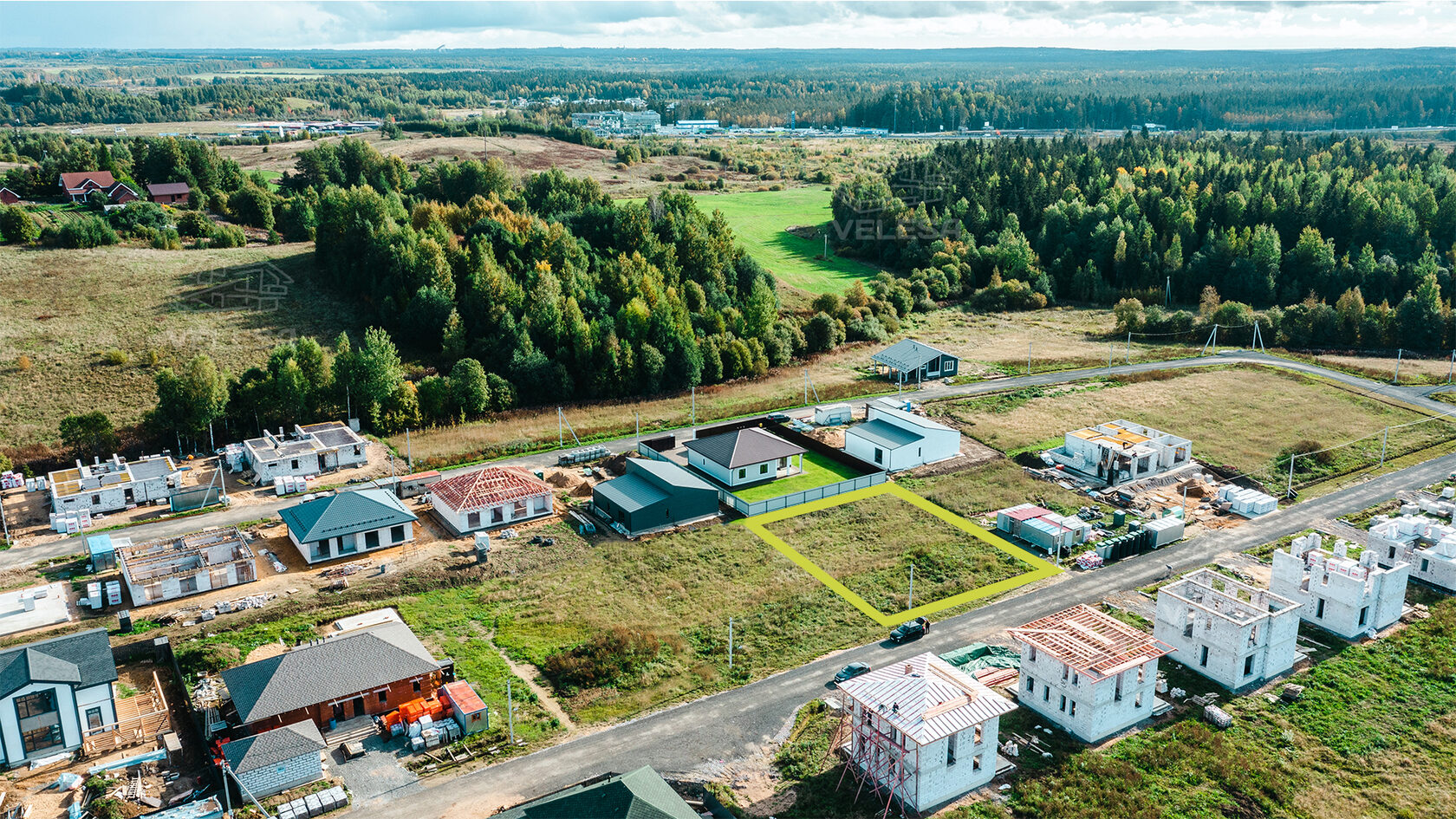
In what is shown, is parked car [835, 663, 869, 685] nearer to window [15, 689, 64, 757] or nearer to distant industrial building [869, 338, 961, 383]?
window [15, 689, 64, 757]

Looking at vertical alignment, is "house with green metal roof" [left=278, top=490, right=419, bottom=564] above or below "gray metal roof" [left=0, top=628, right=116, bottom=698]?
below

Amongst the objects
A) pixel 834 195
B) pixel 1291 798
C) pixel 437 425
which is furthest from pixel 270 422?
pixel 834 195

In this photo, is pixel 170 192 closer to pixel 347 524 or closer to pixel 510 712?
pixel 347 524

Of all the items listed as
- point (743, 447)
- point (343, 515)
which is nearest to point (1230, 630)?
point (743, 447)

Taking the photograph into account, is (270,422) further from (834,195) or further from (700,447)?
(834,195)

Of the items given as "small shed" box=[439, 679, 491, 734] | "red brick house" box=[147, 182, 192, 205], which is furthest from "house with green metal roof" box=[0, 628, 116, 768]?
"red brick house" box=[147, 182, 192, 205]

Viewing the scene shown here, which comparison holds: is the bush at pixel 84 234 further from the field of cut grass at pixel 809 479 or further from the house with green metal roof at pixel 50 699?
the field of cut grass at pixel 809 479

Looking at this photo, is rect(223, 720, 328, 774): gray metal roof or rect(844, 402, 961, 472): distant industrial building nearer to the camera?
rect(223, 720, 328, 774): gray metal roof
